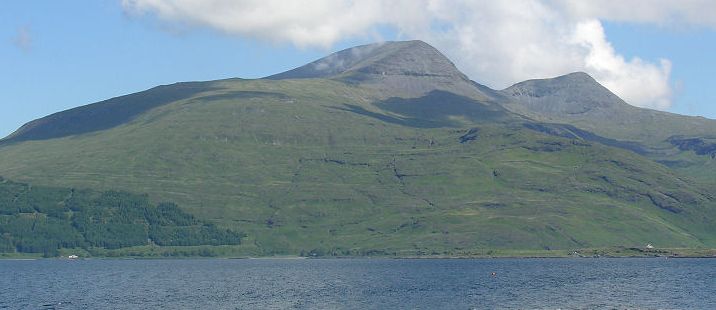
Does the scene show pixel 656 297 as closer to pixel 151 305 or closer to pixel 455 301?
pixel 455 301

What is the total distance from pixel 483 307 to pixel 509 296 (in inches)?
1037

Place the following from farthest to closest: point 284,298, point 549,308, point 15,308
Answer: point 284,298
point 15,308
point 549,308

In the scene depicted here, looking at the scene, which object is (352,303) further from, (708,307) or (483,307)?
(708,307)

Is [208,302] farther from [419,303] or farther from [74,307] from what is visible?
[419,303]

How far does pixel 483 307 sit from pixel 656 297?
41184 millimetres

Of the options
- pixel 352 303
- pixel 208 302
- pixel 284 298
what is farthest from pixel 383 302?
pixel 208 302

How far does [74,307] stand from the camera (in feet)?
601

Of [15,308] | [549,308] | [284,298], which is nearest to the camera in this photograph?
[549,308]

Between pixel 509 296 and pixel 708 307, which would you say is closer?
pixel 708 307

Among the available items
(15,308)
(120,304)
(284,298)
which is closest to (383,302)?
(284,298)

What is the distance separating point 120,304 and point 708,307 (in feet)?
346

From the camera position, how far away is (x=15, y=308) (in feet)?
601

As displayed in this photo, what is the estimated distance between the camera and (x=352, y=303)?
7362 inches

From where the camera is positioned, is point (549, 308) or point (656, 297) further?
point (656, 297)
